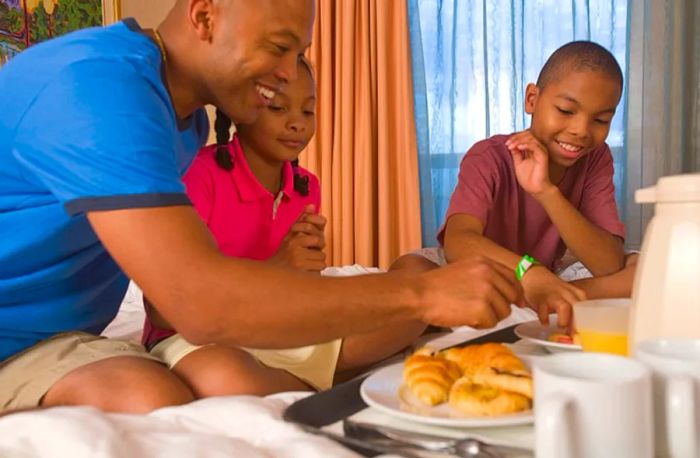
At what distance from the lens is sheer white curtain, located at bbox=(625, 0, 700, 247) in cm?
263

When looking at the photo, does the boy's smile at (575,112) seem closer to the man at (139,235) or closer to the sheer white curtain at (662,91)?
the man at (139,235)

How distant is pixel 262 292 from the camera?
71cm

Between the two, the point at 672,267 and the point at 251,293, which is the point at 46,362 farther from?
the point at 672,267

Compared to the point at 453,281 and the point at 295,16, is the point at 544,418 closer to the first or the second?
the point at 453,281

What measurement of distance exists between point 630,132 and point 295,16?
2.11 metres

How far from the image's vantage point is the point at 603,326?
0.75 metres

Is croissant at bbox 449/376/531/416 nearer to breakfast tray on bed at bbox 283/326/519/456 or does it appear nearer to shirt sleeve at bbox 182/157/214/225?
breakfast tray on bed at bbox 283/326/519/456

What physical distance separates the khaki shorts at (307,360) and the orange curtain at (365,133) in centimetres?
191

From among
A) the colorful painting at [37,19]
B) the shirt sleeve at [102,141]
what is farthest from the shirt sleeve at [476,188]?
the colorful painting at [37,19]

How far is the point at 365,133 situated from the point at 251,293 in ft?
7.81

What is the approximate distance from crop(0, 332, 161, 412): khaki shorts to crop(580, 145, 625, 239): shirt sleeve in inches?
50.2

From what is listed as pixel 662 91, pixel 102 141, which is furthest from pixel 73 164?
pixel 662 91

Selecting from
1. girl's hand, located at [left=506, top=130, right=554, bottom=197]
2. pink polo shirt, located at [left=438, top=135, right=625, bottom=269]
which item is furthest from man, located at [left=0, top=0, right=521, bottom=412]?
pink polo shirt, located at [left=438, top=135, right=625, bottom=269]

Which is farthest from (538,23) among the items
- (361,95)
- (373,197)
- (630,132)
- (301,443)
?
(301,443)
